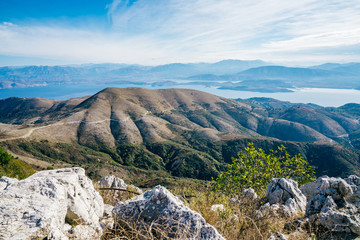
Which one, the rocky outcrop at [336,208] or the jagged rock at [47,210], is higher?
A: the jagged rock at [47,210]

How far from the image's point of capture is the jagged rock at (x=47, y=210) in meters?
3.27

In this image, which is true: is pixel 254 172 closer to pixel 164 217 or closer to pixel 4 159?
pixel 164 217

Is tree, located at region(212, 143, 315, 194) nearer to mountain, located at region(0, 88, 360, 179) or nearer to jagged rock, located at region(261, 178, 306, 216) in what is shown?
jagged rock, located at region(261, 178, 306, 216)

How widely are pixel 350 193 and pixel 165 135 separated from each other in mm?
111529

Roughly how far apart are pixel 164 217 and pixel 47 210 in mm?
2293

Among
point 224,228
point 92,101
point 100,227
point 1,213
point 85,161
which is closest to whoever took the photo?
point 1,213

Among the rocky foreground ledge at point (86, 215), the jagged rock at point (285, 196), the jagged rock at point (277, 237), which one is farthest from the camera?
the jagged rock at point (285, 196)

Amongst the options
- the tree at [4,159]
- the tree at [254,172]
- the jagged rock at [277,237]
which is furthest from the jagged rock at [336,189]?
the tree at [4,159]

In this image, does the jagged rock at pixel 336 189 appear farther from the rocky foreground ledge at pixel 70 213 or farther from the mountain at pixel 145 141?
the mountain at pixel 145 141

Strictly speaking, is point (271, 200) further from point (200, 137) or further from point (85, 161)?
point (200, 137)

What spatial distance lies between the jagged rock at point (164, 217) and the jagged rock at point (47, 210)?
0.71 metres

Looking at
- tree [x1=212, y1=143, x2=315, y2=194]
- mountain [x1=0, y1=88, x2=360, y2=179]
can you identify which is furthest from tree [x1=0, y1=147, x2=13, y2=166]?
mountain [x1=0, y1=88, x2=360, y2=179]

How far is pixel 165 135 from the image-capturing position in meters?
118

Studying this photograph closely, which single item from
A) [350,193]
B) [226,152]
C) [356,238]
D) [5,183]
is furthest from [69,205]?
[226,152]
